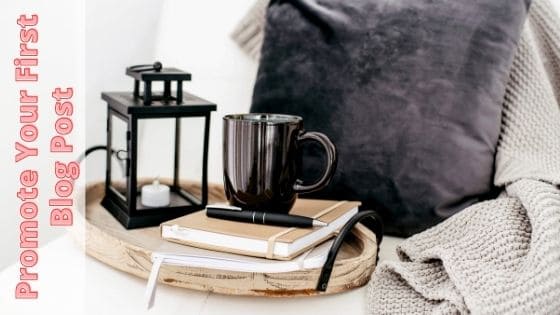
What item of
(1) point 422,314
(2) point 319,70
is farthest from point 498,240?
(2) point 319,70

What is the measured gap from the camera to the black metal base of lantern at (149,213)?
0.78 meters

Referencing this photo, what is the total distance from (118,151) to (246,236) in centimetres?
31

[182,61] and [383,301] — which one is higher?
[182,61]

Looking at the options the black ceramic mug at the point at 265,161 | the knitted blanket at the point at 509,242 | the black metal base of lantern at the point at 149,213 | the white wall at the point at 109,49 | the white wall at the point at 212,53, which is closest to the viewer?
the knitted blanket at the point at 509,242

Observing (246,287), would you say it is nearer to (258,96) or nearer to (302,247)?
(302,247)

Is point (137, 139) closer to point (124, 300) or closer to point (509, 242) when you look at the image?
point (124, 300)

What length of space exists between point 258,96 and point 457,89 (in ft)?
0.99

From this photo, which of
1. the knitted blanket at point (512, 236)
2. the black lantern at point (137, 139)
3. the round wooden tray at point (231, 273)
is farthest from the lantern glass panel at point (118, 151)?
the knitted blanket at point (512, 236)

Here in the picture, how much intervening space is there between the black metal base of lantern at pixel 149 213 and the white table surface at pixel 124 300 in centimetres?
10

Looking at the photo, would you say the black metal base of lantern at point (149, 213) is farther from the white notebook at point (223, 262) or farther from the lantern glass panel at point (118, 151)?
the white notebook at point (223, 262)

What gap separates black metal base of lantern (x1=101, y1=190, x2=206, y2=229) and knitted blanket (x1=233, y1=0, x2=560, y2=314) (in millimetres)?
302

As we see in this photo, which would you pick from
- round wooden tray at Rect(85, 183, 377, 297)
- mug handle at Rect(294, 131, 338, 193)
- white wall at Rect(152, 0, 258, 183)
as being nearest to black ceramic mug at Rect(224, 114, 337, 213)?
mug handle at Rect(294, 131, 338, 193)

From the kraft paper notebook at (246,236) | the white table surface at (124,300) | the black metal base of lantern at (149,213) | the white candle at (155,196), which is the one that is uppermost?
the kraft paper notebook at (246,236)

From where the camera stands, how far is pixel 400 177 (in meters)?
0.80
